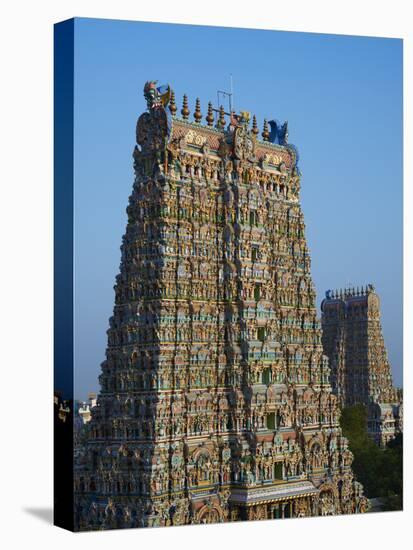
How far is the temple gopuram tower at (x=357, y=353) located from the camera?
59969 millimetres

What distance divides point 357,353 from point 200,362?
2186 centimetres

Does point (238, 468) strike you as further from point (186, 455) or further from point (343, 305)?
point (343, 305)

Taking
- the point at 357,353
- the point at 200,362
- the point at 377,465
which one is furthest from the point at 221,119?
the point at 357,353

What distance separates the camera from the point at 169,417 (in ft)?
135

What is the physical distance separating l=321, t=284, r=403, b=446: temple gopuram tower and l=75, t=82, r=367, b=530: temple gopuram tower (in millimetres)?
13478

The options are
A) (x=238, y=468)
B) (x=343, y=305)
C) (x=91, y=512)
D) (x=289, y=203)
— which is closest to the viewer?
(x=91, y=512)

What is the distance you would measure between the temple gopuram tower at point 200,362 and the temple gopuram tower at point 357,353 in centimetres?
1348

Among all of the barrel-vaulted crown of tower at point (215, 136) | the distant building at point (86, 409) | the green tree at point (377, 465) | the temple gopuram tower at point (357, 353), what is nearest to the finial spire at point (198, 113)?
the barrel-vaulted crown of tower at point (215, 136)

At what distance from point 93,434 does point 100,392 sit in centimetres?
130

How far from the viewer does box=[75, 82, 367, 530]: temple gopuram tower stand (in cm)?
4106

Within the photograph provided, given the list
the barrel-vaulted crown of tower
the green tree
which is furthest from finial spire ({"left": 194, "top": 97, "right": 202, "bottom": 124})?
the green tree

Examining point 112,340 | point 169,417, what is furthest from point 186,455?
point 112,340

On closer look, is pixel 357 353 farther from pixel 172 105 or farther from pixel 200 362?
pixel 172 105

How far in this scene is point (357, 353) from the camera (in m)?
63.2
